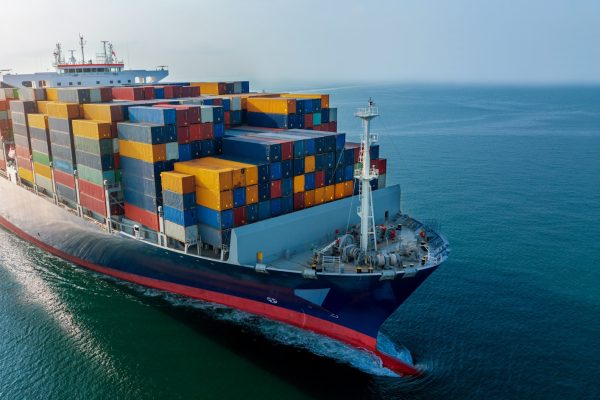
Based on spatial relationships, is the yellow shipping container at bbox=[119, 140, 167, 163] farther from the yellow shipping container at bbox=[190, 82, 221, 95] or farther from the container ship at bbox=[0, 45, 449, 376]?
the yellow shipping container at bbox=[190, 82, 221, 95]

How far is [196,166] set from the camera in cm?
2448

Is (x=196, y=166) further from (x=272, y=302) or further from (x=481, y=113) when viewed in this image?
(x=481, y=113)

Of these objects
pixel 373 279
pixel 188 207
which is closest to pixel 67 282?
pixel 188 207

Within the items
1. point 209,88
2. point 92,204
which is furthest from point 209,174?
point 209,88

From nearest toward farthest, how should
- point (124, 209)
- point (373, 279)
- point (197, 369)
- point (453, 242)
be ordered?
point (373, 279), point (197, 369), point (124, 209), point (453, 242)

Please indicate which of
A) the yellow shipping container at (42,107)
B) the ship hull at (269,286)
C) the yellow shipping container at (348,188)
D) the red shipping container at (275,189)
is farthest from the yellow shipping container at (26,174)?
the yellow shipping container at (348,188)

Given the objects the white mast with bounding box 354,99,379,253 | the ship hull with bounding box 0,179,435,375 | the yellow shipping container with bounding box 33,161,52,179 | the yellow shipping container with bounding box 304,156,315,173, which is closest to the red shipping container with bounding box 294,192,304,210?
the yellow shipping container with bounding box 304,156,315,173

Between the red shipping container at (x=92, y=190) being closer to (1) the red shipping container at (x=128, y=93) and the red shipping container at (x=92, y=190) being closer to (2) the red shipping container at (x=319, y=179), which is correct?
(1) the red shipping container at (x=128, y=93)

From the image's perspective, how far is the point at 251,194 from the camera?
2380 centimetres

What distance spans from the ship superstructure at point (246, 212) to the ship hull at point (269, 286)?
3.1 inches

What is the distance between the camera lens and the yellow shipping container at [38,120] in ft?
111

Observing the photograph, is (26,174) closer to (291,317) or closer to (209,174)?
(209,174)

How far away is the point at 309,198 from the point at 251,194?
13.0 ft

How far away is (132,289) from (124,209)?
5288 mm
